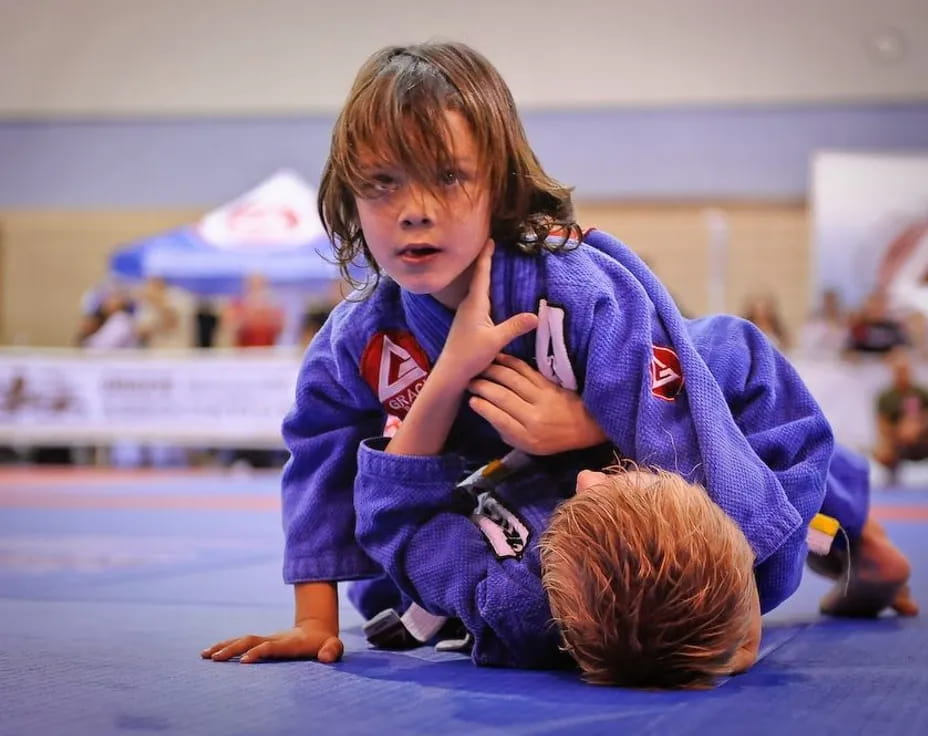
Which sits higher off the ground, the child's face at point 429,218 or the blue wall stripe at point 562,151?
the blue wall stripe at point 562,151

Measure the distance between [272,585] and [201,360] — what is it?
5.81 metres

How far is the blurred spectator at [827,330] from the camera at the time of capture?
9.41 meters

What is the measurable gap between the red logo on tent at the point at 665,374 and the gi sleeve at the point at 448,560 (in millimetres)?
292

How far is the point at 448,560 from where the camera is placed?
1846mm

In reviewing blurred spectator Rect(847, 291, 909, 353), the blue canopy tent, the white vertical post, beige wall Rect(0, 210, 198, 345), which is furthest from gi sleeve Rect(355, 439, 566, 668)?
beige wall Rect(0, 210, 198, 345)

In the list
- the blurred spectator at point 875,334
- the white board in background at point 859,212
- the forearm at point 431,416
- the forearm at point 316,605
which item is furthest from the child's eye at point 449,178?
the white board in background at point 859,212

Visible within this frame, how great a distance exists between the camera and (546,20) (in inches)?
495

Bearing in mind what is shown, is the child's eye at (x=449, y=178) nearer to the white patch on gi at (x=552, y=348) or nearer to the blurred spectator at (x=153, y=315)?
the white patch on gi at (x=552, y=348)

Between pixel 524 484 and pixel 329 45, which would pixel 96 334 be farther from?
pixel 524 484

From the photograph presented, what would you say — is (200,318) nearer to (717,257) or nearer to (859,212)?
(717,257)

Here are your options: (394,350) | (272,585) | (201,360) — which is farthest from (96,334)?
(394,350)

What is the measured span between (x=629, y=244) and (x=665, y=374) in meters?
10.8

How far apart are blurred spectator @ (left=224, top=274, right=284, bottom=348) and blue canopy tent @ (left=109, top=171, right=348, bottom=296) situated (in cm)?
12

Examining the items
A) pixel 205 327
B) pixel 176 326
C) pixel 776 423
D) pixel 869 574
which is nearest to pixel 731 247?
pixel 205 327
